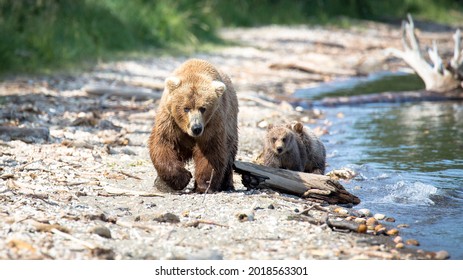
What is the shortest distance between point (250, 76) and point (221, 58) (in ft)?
6.24

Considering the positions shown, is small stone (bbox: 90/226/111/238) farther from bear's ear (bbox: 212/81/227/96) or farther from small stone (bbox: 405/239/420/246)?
small stone (bbox: 405/239/420/246)

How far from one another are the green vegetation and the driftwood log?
8439 mm

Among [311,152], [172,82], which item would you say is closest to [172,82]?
[172,82]

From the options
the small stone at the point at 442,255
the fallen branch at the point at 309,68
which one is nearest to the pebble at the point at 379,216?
the small stone at the point at 442,255

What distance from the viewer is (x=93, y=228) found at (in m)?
5.67

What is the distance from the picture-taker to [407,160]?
10.3m

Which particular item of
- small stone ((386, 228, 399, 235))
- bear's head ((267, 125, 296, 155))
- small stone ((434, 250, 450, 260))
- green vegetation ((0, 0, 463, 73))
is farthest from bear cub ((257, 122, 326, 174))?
green vegetation ((0, 0, 463, 73))

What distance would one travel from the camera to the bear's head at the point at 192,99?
6.95 m

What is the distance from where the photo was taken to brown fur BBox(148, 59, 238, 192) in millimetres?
7004

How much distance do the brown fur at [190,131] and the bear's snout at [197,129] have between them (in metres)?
0.03

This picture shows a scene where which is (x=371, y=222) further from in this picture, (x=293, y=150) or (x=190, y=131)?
(x=293, y=150)

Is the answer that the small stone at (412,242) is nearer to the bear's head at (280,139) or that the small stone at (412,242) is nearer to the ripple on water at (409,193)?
the ripple on water at (409,193)

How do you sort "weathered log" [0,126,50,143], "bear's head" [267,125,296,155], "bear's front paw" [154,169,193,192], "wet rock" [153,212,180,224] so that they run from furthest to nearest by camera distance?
"weathered log" [0,126,50,143] → "bear's head" [267,125,296,155] → "bear's front paw" [154,169,193,192] → "wet rock" [153,212,180,224]
